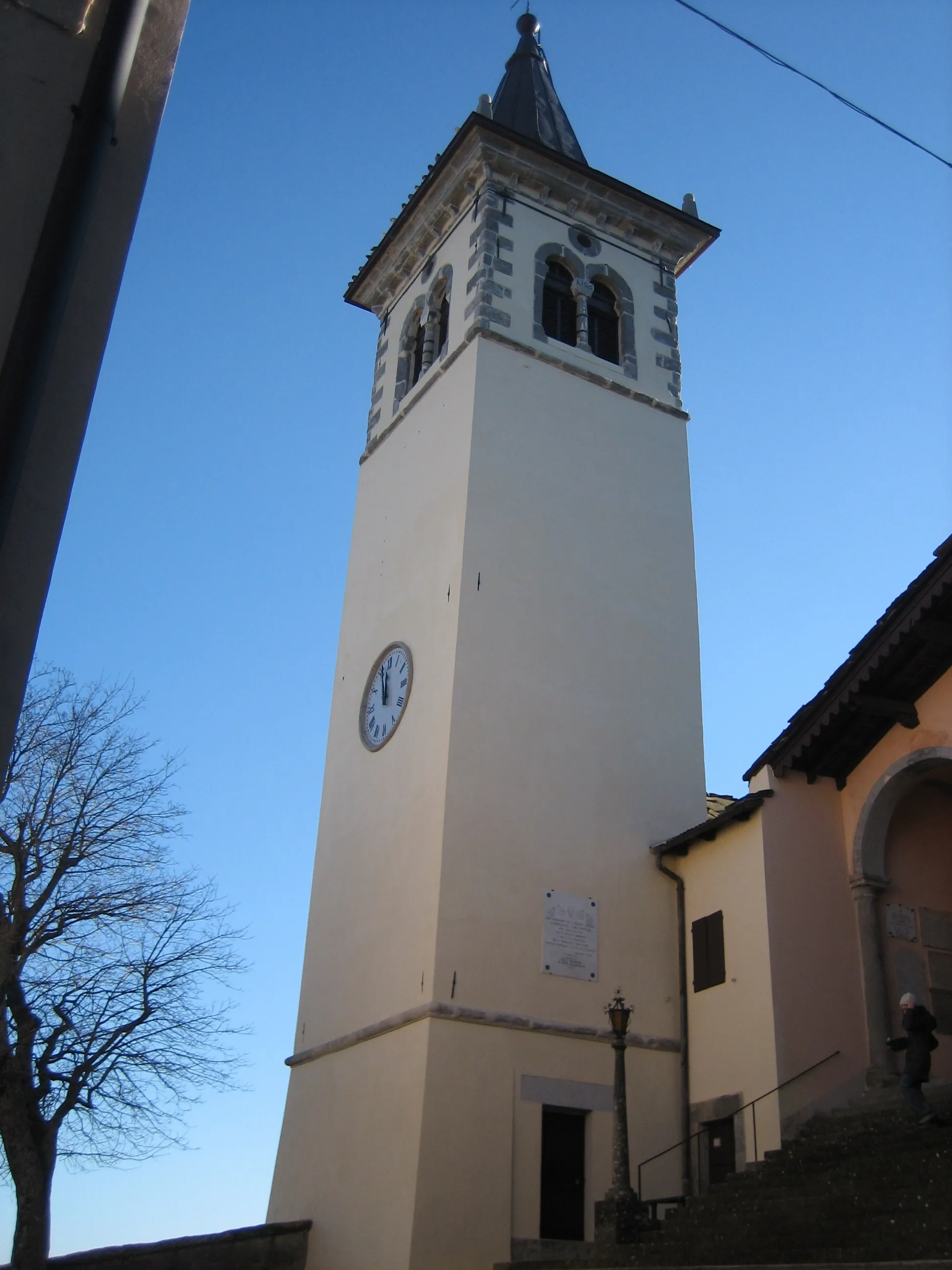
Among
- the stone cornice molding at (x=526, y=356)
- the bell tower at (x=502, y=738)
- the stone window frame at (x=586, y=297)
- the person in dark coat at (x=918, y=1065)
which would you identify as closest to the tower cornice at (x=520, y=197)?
the bell tower at (x=502, y=738)

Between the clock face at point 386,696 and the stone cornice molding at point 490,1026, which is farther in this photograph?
the clock face at point 386,696

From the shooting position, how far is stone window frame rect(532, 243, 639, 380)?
22.0 meters

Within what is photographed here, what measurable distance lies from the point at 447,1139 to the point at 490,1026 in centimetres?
145

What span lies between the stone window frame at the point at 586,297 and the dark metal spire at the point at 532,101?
287 centimetres

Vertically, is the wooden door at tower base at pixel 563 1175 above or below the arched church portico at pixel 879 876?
below

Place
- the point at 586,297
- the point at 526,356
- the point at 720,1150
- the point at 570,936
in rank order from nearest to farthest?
the point at 720,1150 < the point at 570,936 < the point at 526,356 < the point at 586,297

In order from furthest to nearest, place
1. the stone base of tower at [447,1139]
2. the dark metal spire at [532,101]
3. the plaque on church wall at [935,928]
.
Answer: the dark metal spire at [532,101] → the plaque on church wall at [935,928] → the stone base of tower at [447,1139]

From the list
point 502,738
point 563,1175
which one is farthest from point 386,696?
point 563,1175

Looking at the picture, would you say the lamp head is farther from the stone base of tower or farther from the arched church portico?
the arched church portico

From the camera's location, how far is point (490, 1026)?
48.9 feet

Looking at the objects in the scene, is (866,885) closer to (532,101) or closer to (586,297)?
(586,297)

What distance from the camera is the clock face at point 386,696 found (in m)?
18.3

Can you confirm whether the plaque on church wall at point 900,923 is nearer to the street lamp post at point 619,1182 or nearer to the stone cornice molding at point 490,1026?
the stone cornice molding at point 490,1026

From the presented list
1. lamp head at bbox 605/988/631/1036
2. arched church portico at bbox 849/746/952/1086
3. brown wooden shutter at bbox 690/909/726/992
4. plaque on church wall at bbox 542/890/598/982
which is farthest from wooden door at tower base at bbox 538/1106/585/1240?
arched church portico at bbox 849/746/952/1086
